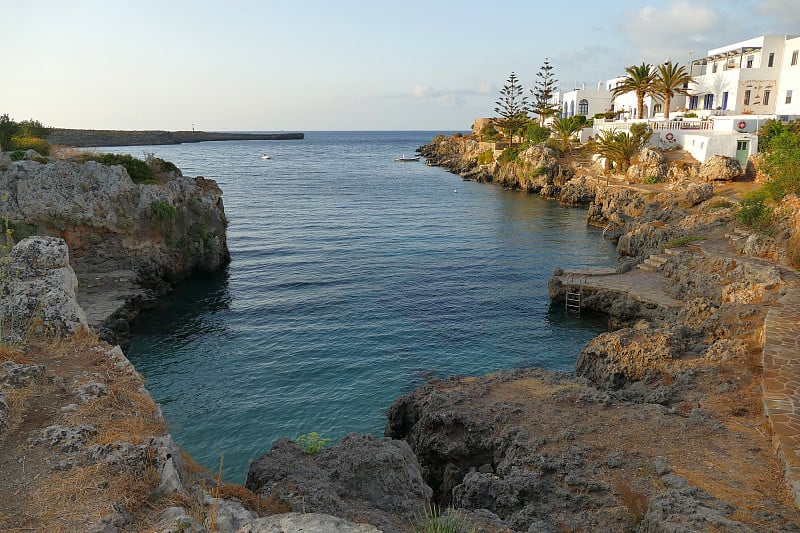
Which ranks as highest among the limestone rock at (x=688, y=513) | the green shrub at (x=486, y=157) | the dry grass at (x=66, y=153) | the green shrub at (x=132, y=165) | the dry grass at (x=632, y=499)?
the green shrub at (x=486, y=157)

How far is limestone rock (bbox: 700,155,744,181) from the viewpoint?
50469mm

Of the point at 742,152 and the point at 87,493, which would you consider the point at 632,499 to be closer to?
the point at 87,493

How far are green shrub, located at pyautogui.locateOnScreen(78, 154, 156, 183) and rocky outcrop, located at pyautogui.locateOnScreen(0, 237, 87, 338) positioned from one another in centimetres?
2345

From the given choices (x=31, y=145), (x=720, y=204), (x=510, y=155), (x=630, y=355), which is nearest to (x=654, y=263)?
(x=720, y=204)

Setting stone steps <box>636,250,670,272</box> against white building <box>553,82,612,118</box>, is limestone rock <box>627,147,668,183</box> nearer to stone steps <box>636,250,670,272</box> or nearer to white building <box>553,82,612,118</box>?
stone steps <box>636,250,670,272</box>

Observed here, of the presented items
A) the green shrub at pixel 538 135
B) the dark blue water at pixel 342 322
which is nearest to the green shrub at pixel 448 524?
the dark blue water at pixel 342 322

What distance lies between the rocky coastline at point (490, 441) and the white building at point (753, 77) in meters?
46.9

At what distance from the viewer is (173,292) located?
109 feet

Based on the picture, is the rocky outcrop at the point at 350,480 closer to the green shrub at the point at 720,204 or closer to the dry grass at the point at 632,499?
the dry grass at the point at 632,499

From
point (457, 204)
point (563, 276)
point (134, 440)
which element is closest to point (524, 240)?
point (563, 276)

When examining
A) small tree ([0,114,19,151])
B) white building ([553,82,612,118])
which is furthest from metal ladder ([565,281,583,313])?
white building ([553,82,612,118])

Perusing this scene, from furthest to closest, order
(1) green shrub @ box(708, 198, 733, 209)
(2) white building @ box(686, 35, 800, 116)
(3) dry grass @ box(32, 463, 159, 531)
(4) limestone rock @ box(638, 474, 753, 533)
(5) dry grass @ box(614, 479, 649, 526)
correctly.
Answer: (2) white building @ box(686, 35, 800, 116) < (1) green shrub @ box(708, 198, 733, 209) < (5) dry grass @ box(614, 479, 649, 526) < (4) limestone rock @ box(638, 474, 753, 533) < (3) dry grass @ box(32, 463, 159, 531)

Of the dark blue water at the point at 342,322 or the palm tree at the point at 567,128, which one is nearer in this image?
the dark blue water at the point at 342,322

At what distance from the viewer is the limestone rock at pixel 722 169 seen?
50469mm
